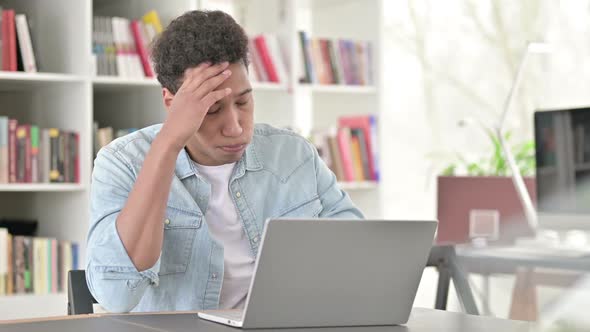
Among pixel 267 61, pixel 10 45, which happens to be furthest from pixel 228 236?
pixel 267 61

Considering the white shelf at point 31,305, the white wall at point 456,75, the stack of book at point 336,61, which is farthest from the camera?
the white wall at point 456,75

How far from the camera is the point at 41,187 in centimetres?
340

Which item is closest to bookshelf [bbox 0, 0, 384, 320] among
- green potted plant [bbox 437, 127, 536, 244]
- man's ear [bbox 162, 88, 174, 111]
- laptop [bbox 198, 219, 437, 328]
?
green potted plant [bbox 437, 127, 536, 244]

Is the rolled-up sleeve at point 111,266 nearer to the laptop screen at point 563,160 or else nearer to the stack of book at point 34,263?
the stack of book at point 34,263

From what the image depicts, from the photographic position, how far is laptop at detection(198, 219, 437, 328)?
122 centimetres

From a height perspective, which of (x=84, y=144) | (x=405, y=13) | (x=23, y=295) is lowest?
(x=23, y=295)

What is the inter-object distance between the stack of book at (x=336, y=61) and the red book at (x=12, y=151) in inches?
49.2

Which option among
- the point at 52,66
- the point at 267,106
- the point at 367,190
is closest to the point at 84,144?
the point at 52,66

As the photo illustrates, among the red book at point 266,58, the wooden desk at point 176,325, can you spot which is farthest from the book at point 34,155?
the wooden desk at point 176,325

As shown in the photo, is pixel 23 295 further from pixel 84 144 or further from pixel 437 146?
pixel 437 146

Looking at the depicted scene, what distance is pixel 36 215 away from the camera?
373 cm

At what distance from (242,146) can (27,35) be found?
193 cm

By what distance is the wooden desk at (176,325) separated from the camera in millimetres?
1249

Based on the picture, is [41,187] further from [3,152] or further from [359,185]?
[359,185]
